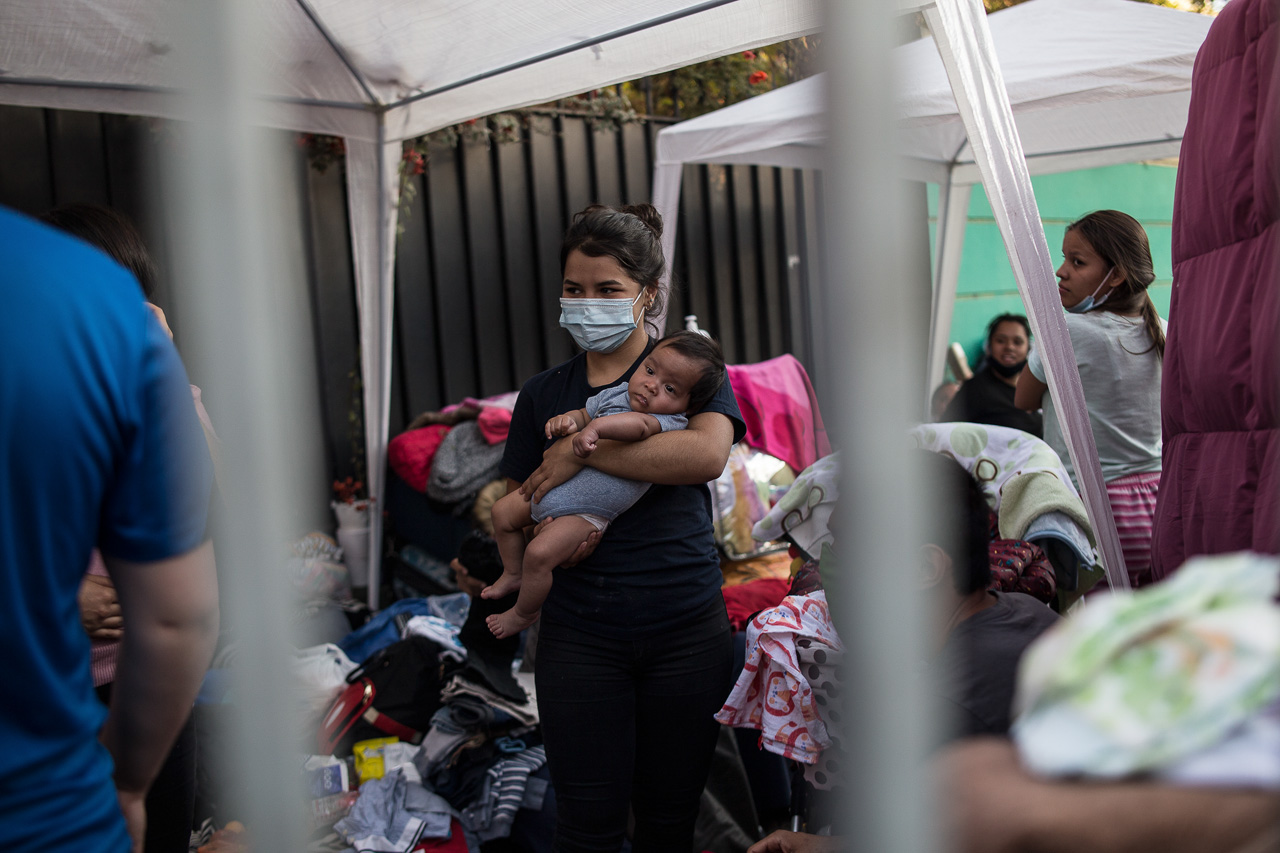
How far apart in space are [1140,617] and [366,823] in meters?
2.44

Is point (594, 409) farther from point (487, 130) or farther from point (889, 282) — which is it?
point (487, 130)

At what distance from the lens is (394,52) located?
3418 millimetres

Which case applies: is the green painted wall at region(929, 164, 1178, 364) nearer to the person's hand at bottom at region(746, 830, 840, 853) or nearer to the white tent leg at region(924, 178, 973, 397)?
the white tent leg at region(924, 178, 973, 397)

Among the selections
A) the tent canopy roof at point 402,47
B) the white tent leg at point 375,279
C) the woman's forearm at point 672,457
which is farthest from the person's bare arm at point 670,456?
the white tent leg at point 375,279

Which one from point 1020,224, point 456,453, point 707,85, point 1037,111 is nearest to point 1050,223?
point 1037,111

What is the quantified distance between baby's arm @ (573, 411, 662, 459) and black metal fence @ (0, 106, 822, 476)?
279 centimetres

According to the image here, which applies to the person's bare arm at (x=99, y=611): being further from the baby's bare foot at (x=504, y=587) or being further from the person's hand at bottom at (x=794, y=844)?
the person's hand at bottom at (x=794, y=844)

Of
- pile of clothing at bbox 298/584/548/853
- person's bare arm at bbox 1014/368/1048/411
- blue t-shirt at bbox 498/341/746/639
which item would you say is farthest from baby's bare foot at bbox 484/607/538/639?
person's bare arm at bbox 1014/368/1048/411

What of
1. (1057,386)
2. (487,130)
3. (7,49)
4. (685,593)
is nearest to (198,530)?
(685,593)

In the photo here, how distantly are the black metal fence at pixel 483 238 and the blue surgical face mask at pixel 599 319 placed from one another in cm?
270

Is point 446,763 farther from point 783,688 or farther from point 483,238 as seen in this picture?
point 483,238

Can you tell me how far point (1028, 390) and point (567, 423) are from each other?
64.7 inches

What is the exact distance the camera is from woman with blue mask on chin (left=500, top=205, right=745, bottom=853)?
1.73m

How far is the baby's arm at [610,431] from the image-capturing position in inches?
68.7
